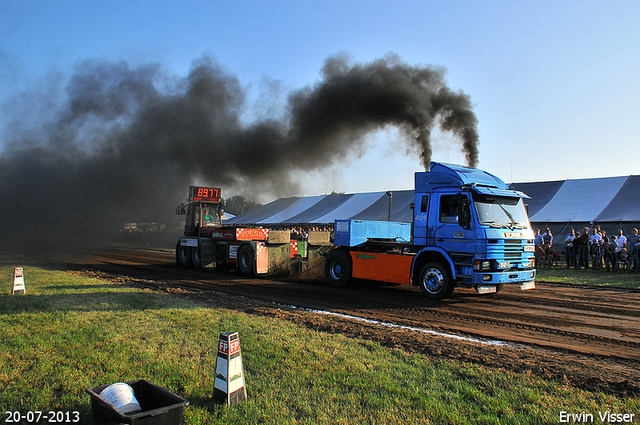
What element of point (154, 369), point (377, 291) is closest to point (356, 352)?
point (154, 369)

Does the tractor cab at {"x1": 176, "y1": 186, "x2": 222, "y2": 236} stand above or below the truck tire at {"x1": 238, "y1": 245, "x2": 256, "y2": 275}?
above

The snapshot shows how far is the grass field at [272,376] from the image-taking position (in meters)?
Answer: 3.69

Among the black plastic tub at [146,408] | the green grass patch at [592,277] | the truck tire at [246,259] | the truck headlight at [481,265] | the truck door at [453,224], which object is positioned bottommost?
the black plastic tub at [146,408]

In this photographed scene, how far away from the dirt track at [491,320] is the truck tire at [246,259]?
72.2 inches

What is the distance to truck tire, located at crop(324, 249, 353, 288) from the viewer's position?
12281 millimetres

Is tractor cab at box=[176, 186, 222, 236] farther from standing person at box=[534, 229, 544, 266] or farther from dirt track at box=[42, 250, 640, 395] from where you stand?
standing person at box=[534, 229, 544, 266]

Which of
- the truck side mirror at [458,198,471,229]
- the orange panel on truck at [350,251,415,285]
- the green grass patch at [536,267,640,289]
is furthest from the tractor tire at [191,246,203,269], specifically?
the green grass patch at [536,267,640,289]

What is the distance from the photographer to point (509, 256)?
931cm

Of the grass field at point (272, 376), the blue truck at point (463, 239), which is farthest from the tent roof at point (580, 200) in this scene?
the grass field at point (272, 376)

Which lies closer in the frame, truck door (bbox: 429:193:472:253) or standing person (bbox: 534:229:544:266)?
truck door (bbox: 429:193:472:253)

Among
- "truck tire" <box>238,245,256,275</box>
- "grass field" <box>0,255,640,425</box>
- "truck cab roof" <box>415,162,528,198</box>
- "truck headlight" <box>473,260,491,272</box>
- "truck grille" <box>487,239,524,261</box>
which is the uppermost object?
"truck cab roof" <box>415,162,528,198</box>

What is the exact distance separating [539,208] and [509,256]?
14.6 m

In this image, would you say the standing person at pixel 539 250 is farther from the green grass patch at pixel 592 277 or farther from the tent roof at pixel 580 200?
the tent roof at pixel 580 200

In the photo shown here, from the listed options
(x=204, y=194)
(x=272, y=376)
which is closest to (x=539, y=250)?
(x=204, y=194)
